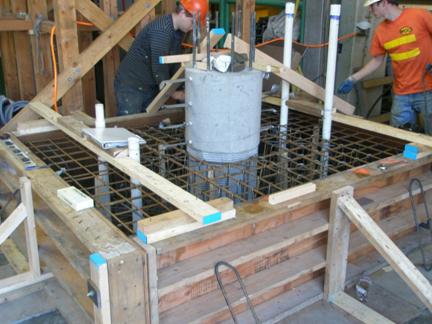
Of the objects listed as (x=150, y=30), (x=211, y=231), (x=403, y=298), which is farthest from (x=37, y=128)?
(x=403, y=298)

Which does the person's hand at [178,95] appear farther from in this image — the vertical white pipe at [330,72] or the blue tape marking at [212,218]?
the blue tape marking at [212,218]

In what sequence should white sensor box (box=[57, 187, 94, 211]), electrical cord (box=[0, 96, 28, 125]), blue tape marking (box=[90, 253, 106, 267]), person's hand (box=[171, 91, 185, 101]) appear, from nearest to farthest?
blue tape marking (box=[90, 253, 106, 267]) → white sensor box (box=[57, 187, 94, 211]) → person's hand (box=[171, 91, 185, 101]) → electrical cord (box=[0, 96, 28, 125])

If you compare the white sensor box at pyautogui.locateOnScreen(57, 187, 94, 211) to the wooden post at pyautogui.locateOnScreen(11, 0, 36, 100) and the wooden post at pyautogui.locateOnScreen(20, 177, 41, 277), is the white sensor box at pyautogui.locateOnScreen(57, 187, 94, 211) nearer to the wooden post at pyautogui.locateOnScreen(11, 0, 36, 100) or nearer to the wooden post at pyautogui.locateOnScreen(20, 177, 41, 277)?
the wooden post at pyautogui.locateOnScreen(20, 177, 41, 277)

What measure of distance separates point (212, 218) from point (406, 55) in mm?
3033

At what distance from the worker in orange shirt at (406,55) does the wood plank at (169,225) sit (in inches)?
102

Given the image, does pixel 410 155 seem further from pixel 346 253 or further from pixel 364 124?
pixel 346 253

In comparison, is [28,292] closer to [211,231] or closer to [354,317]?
[211,231]

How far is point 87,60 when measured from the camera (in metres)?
3.81

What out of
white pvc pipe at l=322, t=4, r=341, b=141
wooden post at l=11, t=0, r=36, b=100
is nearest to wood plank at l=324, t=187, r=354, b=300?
white pvc pipe at l=322, t=4, r=341, b=141

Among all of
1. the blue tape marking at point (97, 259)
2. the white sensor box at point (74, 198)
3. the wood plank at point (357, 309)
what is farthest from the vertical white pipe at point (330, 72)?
the blue tape marking at point (97, 259)

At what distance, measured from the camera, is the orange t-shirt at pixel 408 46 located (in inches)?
165

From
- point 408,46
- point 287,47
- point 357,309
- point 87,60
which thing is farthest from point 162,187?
point 408,46

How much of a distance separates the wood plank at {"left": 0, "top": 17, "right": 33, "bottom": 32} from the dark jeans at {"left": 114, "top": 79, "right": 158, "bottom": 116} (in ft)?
4.01

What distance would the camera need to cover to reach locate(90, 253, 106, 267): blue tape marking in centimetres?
184
